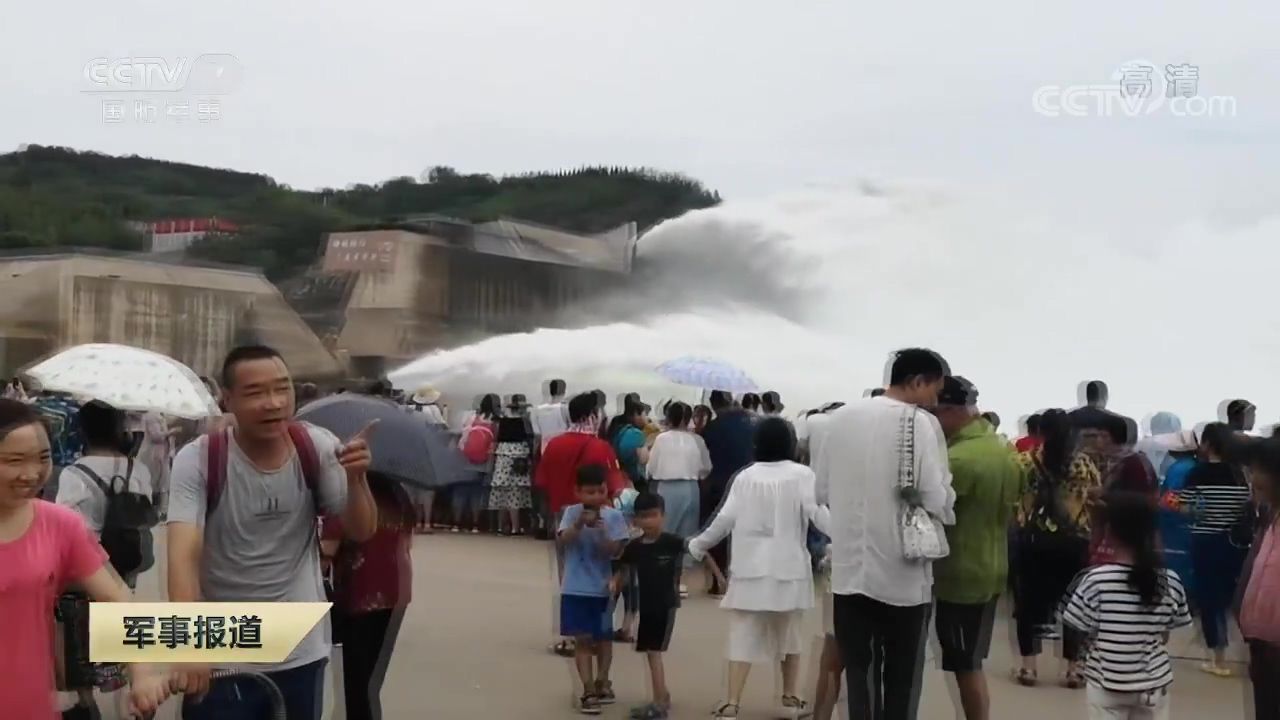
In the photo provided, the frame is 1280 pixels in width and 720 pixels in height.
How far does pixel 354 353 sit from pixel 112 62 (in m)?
1.67

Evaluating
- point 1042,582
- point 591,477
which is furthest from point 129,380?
point 1042,582

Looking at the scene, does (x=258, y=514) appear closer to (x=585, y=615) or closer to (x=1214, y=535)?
(x=585, y=615)

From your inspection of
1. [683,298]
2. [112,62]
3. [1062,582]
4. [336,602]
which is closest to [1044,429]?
[1062,582]

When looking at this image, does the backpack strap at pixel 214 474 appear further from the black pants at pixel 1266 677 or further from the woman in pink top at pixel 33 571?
the black pants at pixel 1266 677

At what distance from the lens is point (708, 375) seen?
22.6 ft

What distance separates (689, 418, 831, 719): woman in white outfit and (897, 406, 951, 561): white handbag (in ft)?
2.54

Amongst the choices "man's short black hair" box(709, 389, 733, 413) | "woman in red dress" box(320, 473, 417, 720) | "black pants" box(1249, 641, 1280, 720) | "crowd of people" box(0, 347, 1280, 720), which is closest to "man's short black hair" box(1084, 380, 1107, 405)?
"crowd of people" box(0, 347, 1280, 720)

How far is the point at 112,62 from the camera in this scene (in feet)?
15.1

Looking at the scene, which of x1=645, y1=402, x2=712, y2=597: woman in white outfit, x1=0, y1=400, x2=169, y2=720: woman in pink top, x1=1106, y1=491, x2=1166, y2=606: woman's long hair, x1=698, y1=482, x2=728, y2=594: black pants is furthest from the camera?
x1=698, y1=482, x2=728, y2=594: black pants

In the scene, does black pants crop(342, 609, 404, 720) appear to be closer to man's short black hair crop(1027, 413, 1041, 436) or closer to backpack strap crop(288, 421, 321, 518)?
backpack strap crop(288, 421, 321, 518)

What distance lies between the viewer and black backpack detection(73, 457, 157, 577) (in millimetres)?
3793

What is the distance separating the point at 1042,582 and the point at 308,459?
3.68 meters

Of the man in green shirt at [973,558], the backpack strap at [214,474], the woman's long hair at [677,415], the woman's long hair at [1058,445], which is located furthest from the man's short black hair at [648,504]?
the woman's long hair at [677,415]

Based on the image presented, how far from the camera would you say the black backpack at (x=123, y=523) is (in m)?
3.79
